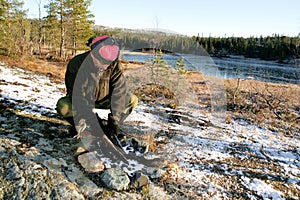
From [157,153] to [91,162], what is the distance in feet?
4.74

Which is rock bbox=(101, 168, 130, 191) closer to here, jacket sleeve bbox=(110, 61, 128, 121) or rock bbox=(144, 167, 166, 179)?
rock bbox=(144, 167, 166, 179)

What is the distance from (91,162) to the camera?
10.2ft

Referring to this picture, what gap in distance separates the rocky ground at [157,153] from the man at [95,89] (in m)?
0.53

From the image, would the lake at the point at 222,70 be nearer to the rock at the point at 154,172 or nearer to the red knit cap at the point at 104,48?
the red knit cap at the point at 104,48

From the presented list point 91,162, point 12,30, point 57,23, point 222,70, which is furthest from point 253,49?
point 91,162

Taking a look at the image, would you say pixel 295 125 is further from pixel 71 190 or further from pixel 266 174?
pixel 71 190

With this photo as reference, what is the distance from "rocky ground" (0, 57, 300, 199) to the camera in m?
2.65

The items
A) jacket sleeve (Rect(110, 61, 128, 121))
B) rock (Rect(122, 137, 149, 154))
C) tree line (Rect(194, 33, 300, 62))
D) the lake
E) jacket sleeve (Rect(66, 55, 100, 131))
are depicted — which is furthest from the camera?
tree line (Rect(194, 33, 300, 62))

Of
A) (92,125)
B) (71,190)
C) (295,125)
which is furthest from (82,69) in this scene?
(295,125)

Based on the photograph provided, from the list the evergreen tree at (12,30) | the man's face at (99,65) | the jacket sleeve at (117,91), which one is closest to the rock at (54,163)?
the jacket sleeve at (117,91)

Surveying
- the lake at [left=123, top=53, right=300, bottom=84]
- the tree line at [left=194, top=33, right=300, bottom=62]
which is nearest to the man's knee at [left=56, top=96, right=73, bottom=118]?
the lake at [left=123, top=53, right=300, bottom=84]

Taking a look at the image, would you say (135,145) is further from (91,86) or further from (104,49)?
(104,49)

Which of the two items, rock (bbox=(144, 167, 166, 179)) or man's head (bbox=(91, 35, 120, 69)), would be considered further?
rock (bbox=(144, 167, 166, 179))

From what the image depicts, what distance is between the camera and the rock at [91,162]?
3026 millimetres
